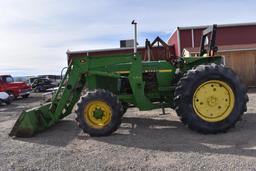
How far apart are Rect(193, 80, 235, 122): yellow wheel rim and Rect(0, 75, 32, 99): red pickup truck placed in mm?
18401

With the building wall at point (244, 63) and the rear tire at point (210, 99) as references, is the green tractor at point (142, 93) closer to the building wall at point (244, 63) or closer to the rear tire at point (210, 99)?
the rear tire at point (210, 99)

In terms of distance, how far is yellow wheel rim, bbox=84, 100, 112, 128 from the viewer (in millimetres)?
8602

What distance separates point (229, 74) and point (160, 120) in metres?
2.71

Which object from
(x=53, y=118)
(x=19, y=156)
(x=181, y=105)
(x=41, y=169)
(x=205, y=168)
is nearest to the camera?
(x=205, y=168)

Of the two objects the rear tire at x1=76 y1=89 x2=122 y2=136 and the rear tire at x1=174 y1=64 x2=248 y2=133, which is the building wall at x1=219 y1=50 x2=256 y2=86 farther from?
the rear tire at x1=76 y1=89 x2=122 y2=136

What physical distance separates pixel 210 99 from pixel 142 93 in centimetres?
159

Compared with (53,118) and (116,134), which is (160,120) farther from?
(53,118)

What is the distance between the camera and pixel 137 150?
723cm

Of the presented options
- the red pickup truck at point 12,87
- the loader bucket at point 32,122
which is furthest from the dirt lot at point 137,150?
the red pickup truck at point 12,87

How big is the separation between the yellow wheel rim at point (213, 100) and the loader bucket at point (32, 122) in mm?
3417

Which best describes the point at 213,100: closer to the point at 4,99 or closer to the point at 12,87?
the point at 4,99

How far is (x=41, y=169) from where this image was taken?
6336mm

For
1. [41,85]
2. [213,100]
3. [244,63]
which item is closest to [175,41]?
[244,63]

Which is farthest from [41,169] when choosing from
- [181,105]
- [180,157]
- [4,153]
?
[181,105]
